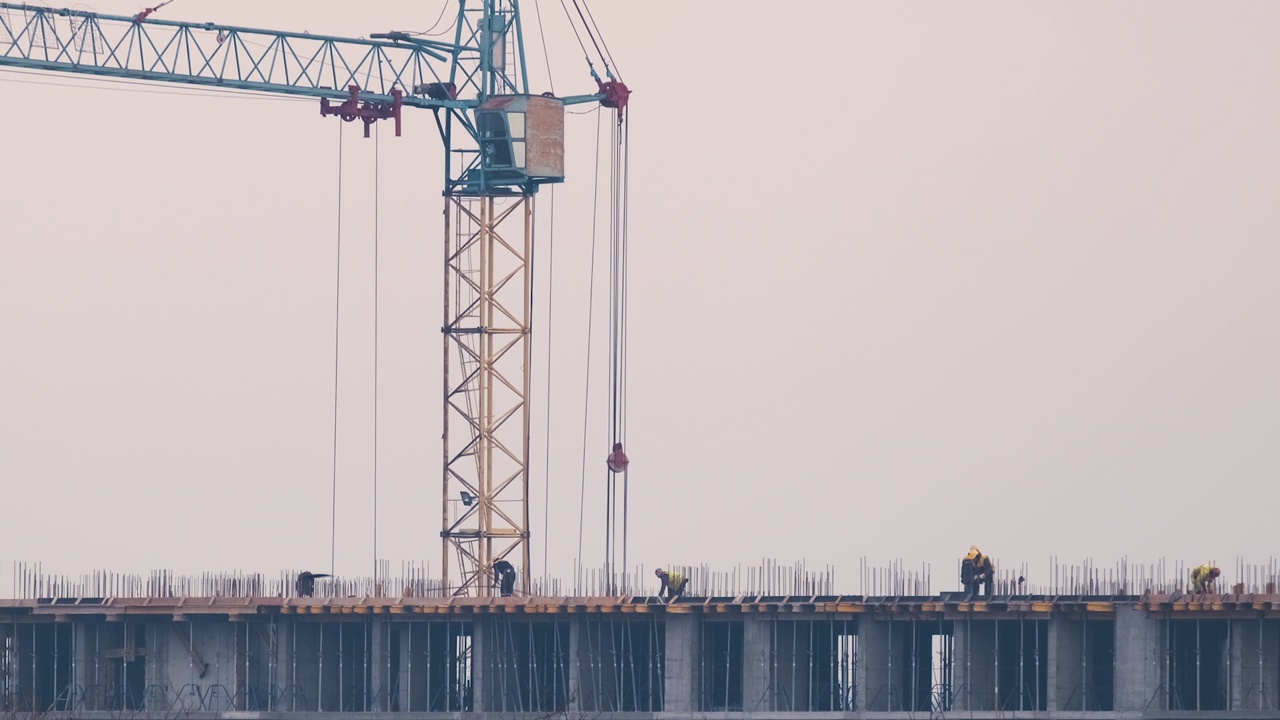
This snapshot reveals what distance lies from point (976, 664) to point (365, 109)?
113 feet

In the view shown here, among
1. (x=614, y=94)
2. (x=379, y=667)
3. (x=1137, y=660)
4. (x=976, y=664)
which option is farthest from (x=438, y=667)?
(x=614, y=94)

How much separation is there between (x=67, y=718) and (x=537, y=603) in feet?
41.7

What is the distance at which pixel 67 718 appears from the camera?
72.4 meters

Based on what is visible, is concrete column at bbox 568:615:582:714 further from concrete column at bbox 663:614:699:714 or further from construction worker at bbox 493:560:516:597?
construction worker at bbox 493:560:516:597

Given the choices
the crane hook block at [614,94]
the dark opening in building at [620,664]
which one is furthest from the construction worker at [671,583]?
the crane hook block at [614,94]

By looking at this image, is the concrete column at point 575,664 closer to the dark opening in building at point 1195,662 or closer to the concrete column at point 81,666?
the concrete column at point 81,666

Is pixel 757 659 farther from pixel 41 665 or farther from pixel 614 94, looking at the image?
pixel 614 94

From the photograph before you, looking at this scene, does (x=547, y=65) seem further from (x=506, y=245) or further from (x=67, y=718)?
(x=67, y=718)

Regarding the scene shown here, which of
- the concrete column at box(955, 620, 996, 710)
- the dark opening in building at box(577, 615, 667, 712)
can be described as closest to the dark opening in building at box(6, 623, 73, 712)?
the dark opening in building at box(577, 615, 667, 712)

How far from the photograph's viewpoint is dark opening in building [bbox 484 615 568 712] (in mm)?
69688

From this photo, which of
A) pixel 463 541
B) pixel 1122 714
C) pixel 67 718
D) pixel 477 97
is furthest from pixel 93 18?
pixel 1122 714

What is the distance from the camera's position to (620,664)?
6912 centimetres

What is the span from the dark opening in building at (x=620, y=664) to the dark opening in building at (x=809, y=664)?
312 cm

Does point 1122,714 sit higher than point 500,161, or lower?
lower
